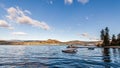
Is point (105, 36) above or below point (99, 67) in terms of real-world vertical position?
above

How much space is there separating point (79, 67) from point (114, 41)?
498ft

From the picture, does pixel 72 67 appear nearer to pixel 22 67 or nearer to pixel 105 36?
pixel 22 67

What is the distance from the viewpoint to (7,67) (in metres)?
36.3

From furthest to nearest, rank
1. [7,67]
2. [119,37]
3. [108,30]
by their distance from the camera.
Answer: [108,30] < [119,37] < [7,67]

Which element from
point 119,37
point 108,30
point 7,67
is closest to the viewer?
point 7,67

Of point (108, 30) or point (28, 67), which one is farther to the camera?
point (108, 30)

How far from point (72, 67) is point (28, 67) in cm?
912

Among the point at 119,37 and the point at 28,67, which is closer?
the point at 28,67

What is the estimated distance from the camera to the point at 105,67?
3662cm


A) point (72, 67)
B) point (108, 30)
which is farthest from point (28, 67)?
point (108, 30)

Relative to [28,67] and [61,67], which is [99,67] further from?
[28,67]

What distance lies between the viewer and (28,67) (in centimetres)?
3647

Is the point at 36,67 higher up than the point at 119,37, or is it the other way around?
the point at 119,37

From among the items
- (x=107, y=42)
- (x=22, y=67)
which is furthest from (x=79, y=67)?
(x=107, y=42)
